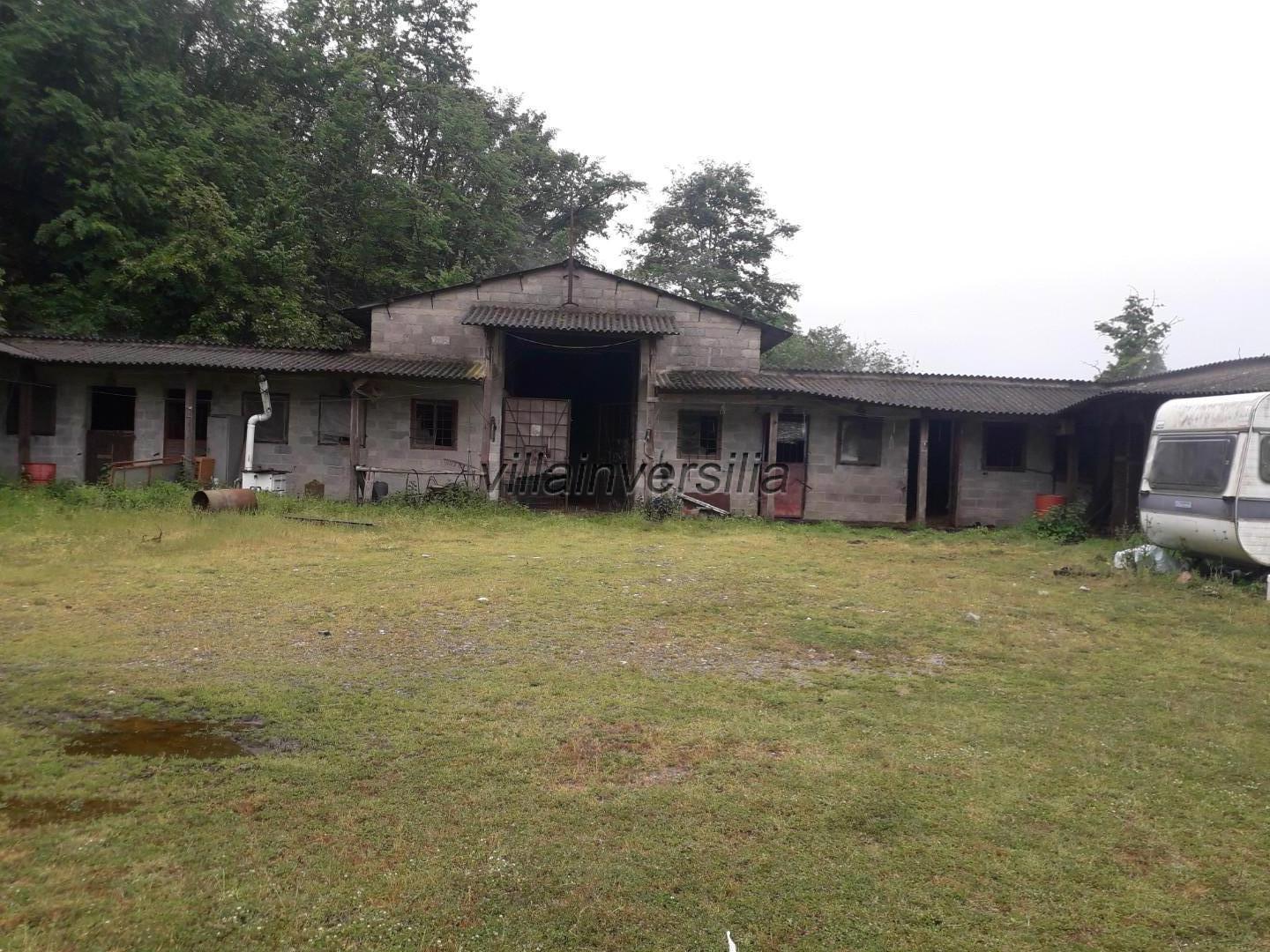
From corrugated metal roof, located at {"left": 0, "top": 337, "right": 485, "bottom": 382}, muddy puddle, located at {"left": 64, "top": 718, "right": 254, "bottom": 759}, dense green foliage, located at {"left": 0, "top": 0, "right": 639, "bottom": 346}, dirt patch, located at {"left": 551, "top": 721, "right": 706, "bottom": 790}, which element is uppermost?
dense green foliage, located at {"left": 0, "top": 0, "right": 639, "bottom": 346}

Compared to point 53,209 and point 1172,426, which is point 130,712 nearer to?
point 1172,426

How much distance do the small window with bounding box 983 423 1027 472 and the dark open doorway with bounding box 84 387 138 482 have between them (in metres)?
19.0

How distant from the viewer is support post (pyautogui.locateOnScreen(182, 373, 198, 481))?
16469 millimetres

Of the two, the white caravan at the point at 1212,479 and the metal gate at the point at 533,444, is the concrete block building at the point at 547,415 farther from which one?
the white caravan at the point at 1212,479

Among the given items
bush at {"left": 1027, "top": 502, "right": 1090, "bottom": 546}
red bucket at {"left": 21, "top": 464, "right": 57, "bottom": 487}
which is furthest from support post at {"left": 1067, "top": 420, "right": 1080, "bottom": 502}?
red bucket at {"left": 21, "top": 464, "right": 57, "bottom": 487}

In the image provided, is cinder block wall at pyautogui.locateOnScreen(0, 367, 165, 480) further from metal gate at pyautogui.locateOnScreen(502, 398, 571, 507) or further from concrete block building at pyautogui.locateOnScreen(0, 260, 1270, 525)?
metal gate at pyautogui.locateOnScreen(502, 398, 571, 507)

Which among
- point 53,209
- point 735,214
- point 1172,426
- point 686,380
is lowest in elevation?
point 1172,426

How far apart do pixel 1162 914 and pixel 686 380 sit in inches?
565

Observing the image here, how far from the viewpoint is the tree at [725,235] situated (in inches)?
1347

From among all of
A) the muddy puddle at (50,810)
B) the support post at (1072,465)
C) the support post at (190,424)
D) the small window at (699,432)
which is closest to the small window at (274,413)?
the support post at (190,424)

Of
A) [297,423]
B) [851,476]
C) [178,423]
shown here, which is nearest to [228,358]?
[297,423]

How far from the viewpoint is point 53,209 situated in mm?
21281

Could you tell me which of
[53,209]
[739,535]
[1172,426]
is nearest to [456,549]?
[739,535]

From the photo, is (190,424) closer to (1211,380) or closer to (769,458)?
(769,458)
